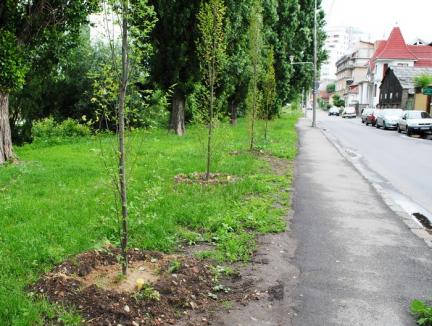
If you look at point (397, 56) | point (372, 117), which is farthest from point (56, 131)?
point (397, 56)

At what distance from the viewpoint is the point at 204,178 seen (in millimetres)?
9781

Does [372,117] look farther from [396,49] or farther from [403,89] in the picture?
[396,49]

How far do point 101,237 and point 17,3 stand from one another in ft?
26.4

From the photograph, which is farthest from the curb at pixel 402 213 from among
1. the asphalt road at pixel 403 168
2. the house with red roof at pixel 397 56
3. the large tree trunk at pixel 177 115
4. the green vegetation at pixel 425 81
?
the house with red roof at pixel 397 56

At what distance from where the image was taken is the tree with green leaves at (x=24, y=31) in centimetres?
1055

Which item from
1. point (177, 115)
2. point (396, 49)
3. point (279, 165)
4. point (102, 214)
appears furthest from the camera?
point (396, 49)

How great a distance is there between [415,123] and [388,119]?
24.8 feet

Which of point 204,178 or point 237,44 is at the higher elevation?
point 237,44

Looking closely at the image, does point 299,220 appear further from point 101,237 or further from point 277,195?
point 101,237

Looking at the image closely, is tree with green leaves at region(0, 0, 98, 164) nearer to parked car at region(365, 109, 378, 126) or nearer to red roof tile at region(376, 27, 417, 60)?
parked car at region(365, 109, 378, 126)

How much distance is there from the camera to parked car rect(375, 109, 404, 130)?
34781 millimetres

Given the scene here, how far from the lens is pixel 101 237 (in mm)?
5711

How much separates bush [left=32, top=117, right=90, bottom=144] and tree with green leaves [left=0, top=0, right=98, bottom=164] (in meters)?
6.56

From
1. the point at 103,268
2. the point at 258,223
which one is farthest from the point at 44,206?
the point at 258,223
